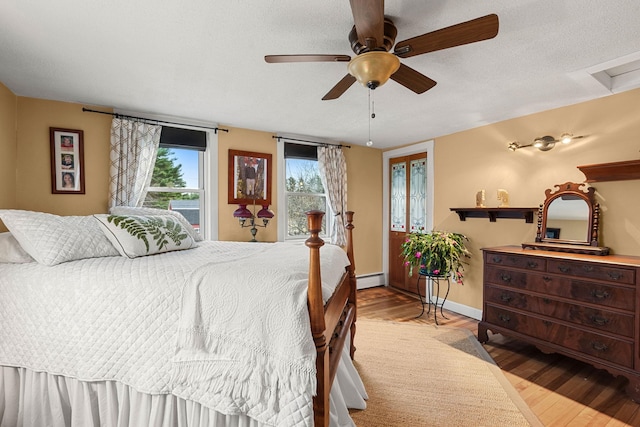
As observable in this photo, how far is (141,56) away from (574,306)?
388 cm

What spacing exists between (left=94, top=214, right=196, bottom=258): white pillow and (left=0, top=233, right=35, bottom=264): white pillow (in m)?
0.43

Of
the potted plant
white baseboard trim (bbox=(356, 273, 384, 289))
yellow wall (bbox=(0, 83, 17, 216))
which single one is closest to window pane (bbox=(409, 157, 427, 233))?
the potted plant

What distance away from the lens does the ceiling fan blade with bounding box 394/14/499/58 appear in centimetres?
139

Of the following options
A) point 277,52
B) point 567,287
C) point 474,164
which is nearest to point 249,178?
point 277,52

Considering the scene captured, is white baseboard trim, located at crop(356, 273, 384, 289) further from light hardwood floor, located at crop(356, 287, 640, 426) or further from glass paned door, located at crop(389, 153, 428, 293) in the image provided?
light hardwood floor, located at crop(356, 287, 640, 426)

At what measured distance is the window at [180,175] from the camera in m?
3.51

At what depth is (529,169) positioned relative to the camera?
327cm

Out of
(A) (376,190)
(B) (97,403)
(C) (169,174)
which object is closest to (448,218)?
(A) (376,190)

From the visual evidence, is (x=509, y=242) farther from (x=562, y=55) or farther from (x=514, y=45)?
(x=514, y=45)

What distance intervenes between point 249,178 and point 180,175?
0.85 meters

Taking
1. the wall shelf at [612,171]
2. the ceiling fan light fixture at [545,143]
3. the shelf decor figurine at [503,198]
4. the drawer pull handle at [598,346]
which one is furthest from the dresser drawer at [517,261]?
the ceiling fan light fixture at [545,143]

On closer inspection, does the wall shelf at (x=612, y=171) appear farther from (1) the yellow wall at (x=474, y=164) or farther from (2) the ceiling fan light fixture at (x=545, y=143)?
(2) the ceiling fan light fixture at (x=545, y=143)

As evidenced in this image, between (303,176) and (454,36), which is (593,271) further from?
(303,176)

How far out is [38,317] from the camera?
1.63 meters
